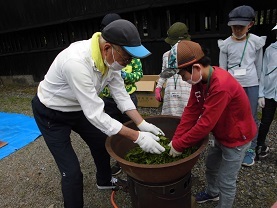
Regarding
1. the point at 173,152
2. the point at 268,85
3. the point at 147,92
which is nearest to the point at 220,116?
the point at 173,152

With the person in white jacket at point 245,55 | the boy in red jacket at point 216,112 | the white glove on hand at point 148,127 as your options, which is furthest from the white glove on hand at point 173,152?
the person in white jacket at point 245,55

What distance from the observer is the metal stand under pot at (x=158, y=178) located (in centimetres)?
180

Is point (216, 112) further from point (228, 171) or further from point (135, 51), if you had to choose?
point (135, 51)

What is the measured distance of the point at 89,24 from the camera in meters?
7.17

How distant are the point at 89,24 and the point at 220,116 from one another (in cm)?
603

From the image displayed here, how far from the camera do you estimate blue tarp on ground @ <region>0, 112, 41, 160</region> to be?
4566 millimetres

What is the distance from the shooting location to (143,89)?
541 centimetres

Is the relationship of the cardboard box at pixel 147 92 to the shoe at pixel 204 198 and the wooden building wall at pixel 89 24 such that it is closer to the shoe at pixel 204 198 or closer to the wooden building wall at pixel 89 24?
the wooden building wall at pixel 89 24

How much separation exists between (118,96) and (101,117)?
2.14 feet

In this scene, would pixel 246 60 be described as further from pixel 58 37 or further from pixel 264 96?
pixel 58 37

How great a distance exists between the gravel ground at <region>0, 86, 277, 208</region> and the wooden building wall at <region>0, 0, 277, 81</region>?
7.96ft

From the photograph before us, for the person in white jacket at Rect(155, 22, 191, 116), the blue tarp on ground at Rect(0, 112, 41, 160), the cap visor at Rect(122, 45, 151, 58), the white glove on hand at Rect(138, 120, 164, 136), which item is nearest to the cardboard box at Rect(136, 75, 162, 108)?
the blue tarp on ground at Rect(0, 112, 41, 160)

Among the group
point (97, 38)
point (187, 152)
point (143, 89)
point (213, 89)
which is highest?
point (97, 38)

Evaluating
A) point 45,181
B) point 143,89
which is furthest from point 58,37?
point 45,181
